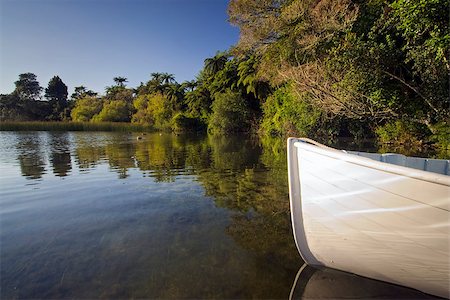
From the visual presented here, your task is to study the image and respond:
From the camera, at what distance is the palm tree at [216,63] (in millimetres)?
44750

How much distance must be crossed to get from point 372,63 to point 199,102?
34100mm

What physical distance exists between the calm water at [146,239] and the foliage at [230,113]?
89.9 ft

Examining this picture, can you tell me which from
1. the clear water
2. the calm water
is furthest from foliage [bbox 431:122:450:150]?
the calm water

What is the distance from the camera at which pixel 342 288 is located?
262cm

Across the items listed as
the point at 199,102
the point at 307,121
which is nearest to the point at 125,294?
the point at 307,121

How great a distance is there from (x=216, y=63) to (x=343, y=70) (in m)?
36.2

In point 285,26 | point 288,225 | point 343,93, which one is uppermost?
point 285,26

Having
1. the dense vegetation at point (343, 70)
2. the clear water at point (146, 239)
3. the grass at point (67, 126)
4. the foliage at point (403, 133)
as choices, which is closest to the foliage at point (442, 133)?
the dense vegetation at point (343, 70)

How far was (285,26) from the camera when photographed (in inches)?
679

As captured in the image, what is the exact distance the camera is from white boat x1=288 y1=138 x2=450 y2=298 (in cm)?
204

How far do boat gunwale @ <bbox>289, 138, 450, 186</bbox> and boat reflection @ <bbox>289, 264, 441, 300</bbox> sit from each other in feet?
4.17

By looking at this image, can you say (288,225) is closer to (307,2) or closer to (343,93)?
(343,93)

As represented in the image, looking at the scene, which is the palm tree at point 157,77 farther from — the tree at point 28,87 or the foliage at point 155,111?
the tree at point 28,87

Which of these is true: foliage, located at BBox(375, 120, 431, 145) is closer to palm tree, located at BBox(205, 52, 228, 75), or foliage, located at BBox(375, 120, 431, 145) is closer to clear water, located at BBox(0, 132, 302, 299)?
clear water, located at BBox(0, 132, 302, 299)
